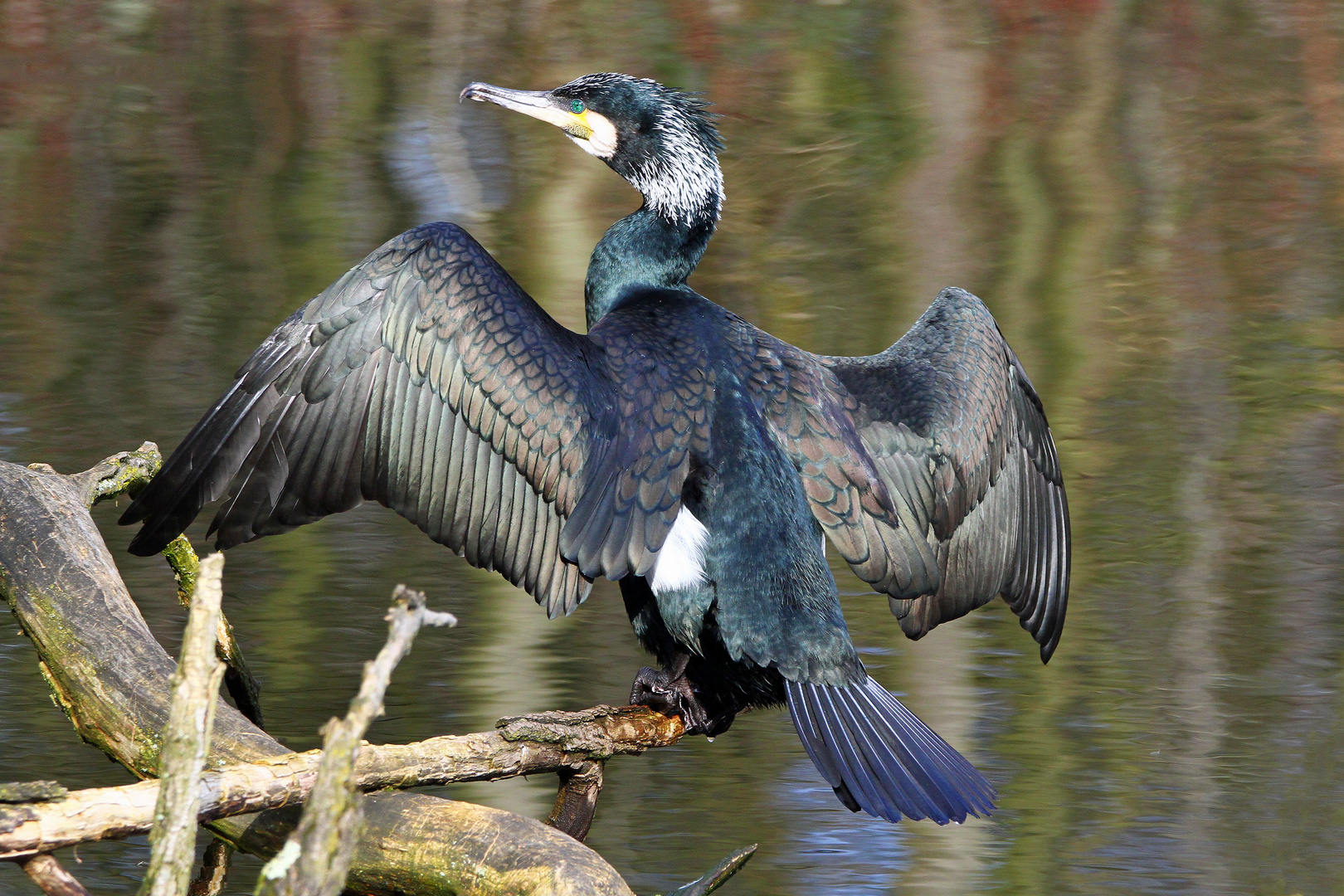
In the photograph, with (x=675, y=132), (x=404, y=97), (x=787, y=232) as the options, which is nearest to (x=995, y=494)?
(x=675, y=132)

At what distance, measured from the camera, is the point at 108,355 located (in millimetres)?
8633

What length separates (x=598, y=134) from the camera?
4.87 metres

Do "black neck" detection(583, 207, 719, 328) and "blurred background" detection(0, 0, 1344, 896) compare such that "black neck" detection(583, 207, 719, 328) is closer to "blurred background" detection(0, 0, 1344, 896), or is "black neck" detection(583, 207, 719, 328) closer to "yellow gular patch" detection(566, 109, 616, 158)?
"yellow gular patch" detection(566, 109, 616, 158)

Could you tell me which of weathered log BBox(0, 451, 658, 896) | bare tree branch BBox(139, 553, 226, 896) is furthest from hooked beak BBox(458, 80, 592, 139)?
bare tree branch BBox(139, 553, 226, 896)

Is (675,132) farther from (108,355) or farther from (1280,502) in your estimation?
(108,355)

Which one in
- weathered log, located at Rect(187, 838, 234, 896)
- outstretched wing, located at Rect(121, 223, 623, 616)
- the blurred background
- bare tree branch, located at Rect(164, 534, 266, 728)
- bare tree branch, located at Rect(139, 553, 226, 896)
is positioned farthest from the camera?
the blurred background

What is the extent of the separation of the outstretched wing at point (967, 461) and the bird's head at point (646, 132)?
581mm

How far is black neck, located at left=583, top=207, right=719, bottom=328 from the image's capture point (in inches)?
180

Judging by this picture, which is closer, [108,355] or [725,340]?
[725,340]

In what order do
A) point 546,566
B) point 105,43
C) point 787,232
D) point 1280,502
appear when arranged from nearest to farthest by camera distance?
point 546,566 < point 1280,502 < point 787,232 < point 105,43

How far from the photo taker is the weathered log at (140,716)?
10.4 ft

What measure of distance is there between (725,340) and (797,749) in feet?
6.08

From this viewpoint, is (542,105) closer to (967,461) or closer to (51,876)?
(967,461)

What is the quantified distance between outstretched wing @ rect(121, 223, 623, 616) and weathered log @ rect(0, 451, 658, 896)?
0.67 ft
